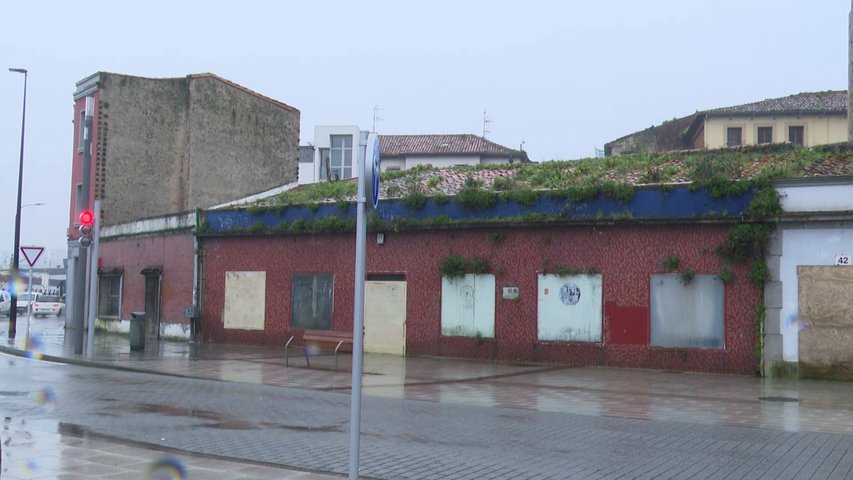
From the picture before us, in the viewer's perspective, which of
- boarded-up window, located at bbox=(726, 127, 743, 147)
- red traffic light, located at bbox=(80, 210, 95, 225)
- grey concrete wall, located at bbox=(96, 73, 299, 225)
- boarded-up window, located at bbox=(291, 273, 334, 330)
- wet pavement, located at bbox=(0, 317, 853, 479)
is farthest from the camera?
boarded-up window, located at bbox=(726, 127, 743, 147)

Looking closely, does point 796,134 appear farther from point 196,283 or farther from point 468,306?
point 196,283

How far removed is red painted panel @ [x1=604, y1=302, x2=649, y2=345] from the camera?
20.4 m

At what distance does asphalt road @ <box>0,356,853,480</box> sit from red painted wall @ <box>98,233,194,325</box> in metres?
14.5

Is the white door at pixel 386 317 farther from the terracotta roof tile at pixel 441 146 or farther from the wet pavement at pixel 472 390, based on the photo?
the terracotta roof tile at pixel 441 146

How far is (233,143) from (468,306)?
18585mm

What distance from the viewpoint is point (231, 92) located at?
37625mm

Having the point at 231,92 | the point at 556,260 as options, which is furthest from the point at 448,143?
the point at 556,260

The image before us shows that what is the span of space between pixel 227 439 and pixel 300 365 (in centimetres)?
1029

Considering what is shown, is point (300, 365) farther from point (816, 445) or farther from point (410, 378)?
point (816, 445)

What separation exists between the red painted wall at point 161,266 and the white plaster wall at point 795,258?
735 inches

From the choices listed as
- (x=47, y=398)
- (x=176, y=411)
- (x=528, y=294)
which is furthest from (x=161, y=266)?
(x=176, y=411)

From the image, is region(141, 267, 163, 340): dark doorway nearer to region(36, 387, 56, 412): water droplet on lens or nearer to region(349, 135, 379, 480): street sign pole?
region(36, 387, 56, 412): water droplet on lens

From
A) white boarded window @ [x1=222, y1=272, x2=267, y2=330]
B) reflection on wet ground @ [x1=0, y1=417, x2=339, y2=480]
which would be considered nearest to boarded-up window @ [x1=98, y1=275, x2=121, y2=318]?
white boarded window @ [x1=222, y1=272, x2=267, y2=330]

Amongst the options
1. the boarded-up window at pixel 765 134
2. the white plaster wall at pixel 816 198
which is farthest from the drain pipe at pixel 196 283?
the boarded-up window at pixel 765 134
